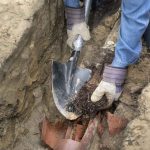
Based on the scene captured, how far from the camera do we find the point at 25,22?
2627 mm

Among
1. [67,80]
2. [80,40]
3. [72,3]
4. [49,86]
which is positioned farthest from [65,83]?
[72,3]

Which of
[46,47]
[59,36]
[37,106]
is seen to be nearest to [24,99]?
[37,106]

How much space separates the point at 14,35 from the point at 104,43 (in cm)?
76

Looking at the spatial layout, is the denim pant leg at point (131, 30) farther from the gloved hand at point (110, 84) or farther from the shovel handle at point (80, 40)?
the shovel handle at point (80, 40)

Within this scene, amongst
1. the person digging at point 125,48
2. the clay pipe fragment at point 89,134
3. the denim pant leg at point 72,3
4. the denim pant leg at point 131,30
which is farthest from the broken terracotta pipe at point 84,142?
the denim pant leg at point 72,3

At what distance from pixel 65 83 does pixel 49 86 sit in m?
0.24

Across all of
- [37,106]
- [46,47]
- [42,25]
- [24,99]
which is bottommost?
[37,106]

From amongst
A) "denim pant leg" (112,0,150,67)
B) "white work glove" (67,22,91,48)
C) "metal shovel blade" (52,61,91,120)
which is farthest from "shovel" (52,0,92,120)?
"denim pant leg" (112,0,150,67)

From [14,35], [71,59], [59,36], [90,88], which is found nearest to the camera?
[14,35]

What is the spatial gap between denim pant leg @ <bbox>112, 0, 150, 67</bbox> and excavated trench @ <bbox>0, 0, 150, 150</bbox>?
171mm

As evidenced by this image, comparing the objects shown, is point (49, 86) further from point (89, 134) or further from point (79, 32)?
point (89, 134)

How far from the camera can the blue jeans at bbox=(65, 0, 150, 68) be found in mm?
2355

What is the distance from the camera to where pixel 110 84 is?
260cm

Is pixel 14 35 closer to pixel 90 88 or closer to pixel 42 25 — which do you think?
pixel 42 25
